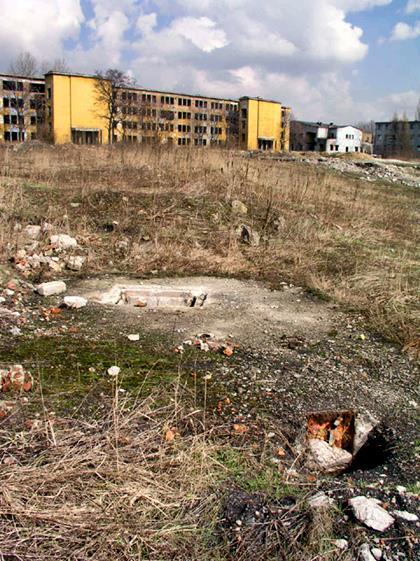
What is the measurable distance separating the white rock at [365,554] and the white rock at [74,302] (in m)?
3.78

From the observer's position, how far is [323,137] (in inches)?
2977

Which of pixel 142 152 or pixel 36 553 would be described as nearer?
pixel 36 553

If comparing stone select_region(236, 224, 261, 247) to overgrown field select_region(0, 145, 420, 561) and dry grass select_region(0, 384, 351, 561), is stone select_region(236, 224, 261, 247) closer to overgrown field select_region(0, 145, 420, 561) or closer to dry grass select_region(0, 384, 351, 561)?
overgrown field select_region(0, 145, 420, 561)

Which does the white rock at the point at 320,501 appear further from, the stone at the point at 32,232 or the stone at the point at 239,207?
A: the stone at the point at 239,207

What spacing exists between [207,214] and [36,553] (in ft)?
24.4

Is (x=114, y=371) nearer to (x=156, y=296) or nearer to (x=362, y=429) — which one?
(x=362, y=429)

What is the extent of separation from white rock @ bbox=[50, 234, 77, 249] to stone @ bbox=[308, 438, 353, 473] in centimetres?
490

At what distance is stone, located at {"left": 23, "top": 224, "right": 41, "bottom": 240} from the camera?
753 centimetres

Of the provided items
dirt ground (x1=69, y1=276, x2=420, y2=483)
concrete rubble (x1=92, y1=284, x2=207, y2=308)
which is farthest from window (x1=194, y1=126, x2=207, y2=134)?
concrete rubble (x1=92, y1=284, x2=207, y2=308)

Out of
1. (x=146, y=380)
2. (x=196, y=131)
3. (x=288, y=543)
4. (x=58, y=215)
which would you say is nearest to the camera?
(x=288, y=543)

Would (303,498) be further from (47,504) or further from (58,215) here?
(58,215)

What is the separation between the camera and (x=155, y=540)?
2.31 meters

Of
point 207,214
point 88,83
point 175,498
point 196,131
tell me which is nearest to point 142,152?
point 207,214

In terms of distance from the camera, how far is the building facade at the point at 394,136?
7975cm
